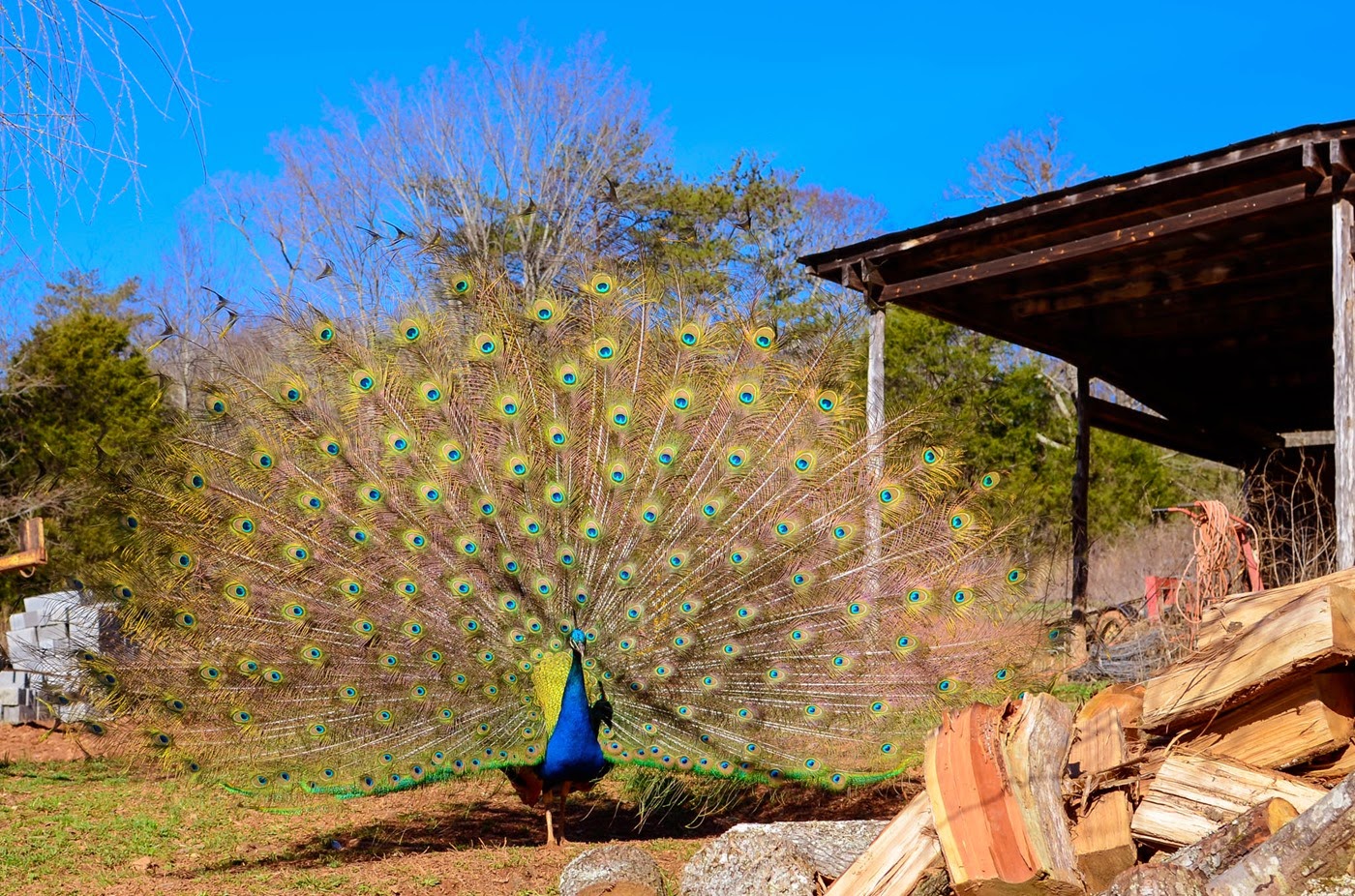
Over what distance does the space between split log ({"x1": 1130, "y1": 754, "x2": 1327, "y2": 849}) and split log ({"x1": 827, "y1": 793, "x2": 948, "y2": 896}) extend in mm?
722

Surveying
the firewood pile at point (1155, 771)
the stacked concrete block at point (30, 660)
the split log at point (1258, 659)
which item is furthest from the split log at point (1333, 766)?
the stacked concrete block at point (30, 660)

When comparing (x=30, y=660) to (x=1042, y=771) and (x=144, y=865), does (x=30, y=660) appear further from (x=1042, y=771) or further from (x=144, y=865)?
(x=1042, y=771)

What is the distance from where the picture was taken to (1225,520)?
6.07 meters

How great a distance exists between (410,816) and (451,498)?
8.22 ft

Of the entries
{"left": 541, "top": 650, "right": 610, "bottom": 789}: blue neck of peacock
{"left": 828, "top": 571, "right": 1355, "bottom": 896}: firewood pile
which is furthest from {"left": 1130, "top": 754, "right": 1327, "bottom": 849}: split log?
{"left": 541, "top": 650, "right": 610, "bottom": 789}: blue neck of peacock

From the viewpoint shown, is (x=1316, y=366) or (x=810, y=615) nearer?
(x=810, y=615)

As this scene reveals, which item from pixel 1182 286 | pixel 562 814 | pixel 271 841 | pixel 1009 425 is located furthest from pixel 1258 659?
pixel 1009 425

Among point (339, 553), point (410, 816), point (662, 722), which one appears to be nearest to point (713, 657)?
point (662, 722)

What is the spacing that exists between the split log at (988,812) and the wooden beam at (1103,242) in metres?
4.49

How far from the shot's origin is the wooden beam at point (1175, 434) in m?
11.6

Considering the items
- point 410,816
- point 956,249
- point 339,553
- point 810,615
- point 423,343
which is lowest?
point 410,816

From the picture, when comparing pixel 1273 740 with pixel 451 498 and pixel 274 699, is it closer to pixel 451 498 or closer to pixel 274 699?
pixel 451 498

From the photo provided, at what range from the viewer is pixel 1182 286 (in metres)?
9.61

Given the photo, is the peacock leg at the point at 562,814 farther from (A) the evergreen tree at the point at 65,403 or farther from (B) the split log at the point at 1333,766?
(A) the evergreen tree at the point at 65,403
